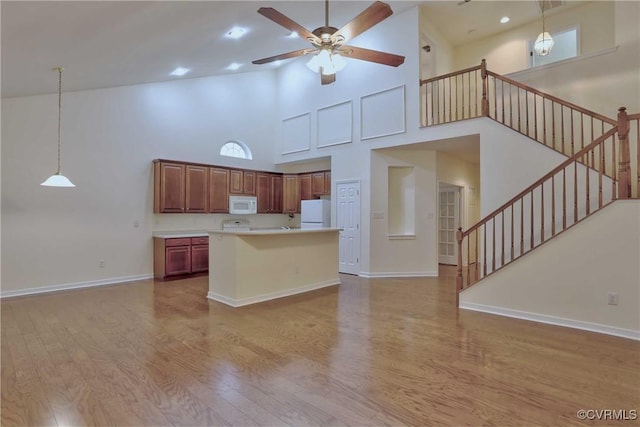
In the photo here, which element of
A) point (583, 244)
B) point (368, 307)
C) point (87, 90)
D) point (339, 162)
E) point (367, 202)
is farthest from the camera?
point (339, 162)

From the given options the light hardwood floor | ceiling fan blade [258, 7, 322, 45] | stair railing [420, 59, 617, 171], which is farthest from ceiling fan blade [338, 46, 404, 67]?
the light hardwood floor

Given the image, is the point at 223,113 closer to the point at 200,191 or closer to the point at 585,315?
the point at 200,191

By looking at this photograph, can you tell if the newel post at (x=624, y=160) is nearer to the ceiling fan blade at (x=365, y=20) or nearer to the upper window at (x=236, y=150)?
the ceiling fan blade at (x=365, y=20)

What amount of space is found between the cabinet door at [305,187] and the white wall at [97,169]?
194 centimetres

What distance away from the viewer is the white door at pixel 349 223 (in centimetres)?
702

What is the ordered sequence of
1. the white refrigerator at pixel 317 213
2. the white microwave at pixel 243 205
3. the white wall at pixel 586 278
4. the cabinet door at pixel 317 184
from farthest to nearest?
1. the cabinet door at pixel 317 184
2. the white refrigerator at pixel 317 213
3. the white microwave at pixel 243 205
4. the white wall at pixel 586 278

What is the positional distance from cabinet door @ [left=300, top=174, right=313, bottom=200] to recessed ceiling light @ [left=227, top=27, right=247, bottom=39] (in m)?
3.97

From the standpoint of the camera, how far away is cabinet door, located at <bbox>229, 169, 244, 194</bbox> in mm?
7598

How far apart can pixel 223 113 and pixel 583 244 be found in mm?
7202

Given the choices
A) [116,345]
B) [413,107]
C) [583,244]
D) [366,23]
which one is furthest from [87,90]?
[583,244]

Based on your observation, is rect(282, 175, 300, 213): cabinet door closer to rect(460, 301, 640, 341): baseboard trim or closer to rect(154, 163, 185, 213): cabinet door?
rect(154, 163, 185, 213): cabinet door

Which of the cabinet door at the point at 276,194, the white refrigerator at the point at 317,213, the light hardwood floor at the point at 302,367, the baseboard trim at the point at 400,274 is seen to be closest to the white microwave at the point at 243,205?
the cabinet door at the point at 276,194

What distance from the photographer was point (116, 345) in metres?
3.24
